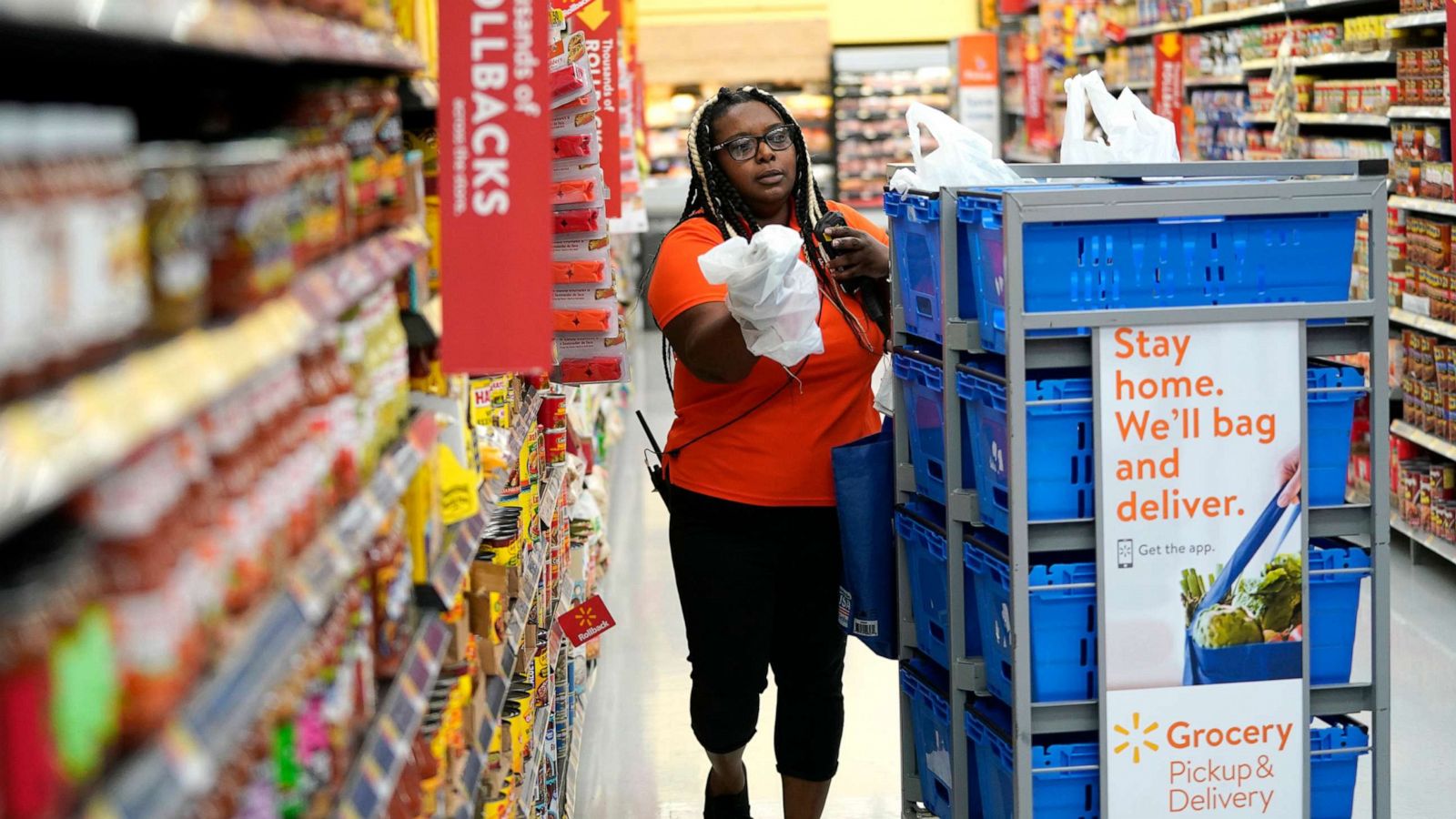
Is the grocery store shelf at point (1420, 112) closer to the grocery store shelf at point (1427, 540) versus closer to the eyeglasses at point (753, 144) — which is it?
the grocery store shelf at point (1427, 540)

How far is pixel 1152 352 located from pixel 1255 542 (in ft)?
1.22

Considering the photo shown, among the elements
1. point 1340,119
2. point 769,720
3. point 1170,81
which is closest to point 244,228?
point 769,720

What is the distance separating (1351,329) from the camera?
9.56 feet

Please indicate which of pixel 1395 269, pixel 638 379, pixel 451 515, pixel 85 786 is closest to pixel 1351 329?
pixel 451 515

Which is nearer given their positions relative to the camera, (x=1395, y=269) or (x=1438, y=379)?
(x=1438, y=379)

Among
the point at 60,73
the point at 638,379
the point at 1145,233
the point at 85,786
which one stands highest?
the point at 60,73

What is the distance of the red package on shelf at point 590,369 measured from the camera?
367 cm

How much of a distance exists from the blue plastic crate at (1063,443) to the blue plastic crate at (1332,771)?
43cm

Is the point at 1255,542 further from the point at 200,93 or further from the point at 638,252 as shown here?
the point at 638,252

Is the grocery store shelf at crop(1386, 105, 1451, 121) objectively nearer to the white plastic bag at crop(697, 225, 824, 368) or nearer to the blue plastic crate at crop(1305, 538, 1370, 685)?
the blue plastic crate at crop(1305, 538, 1370, 685)

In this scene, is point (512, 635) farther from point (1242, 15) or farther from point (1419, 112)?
point (1242, 15)

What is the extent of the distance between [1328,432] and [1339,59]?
5.12 m

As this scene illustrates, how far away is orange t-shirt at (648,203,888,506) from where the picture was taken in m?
3.37

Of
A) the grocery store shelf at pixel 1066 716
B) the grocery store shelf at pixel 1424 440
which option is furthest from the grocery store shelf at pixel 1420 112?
the grocery store shelf at pixel 1066 716
